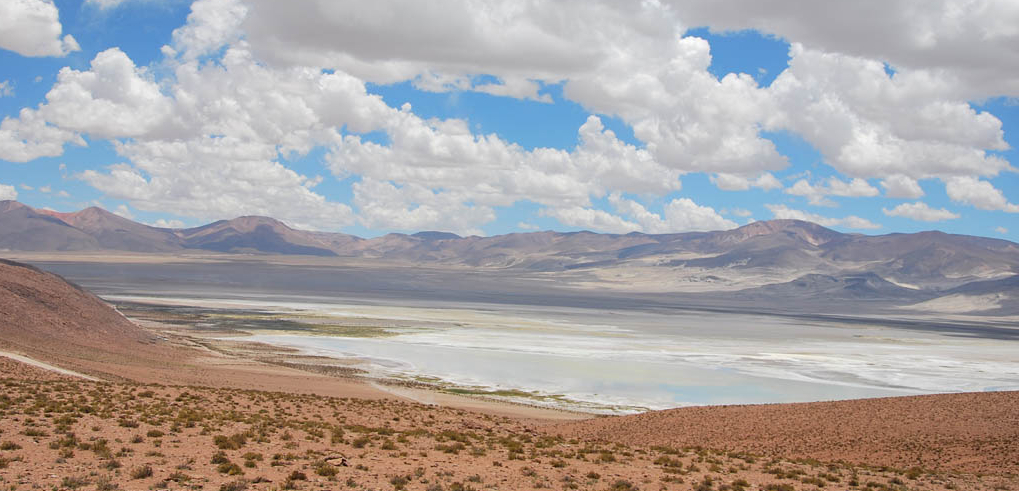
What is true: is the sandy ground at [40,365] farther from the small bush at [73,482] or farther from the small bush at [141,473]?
the small bush at [73,482]

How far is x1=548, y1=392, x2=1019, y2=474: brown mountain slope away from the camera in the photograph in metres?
26.6

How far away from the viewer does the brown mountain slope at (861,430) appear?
87.2 feet

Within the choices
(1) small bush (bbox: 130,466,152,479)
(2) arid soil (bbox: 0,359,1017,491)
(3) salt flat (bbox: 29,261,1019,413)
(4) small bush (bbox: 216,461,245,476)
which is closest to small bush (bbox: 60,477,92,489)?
(2) arid soil (bbox: 0,359,1017,491)

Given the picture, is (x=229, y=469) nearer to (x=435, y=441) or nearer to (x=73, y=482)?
(x=73, y=482)

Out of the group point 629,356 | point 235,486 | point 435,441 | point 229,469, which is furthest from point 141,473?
point 629,356

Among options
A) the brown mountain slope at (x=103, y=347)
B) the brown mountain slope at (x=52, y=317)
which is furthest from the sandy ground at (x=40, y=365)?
the brown mountain slope at (x=52, y=317)

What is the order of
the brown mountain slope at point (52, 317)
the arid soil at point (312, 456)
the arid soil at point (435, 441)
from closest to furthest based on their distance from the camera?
the arid soil at point (312, 456) → the arid soil at point (435, 441) → the brown mountain slope at point (52, 317)

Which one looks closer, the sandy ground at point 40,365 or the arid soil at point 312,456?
the arid soil at point 312,456

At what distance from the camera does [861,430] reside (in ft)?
99.5

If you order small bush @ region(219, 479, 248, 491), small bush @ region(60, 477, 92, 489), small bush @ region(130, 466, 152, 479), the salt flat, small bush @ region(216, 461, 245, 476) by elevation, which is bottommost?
the salt flat

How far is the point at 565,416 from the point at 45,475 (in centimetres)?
Result: 2562

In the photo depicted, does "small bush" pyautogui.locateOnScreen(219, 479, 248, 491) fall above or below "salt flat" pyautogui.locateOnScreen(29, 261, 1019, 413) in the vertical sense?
above

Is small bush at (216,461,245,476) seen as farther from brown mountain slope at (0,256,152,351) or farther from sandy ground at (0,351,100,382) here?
brown mountain slope at (0,256,152,351)

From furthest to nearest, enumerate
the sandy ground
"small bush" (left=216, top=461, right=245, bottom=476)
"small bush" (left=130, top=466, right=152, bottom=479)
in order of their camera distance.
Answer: the sandy ground, "small bush" (left=216, top=461, right=245, bottom=476), "small bush" (left=130, top=466, right=152, bottom=479)
